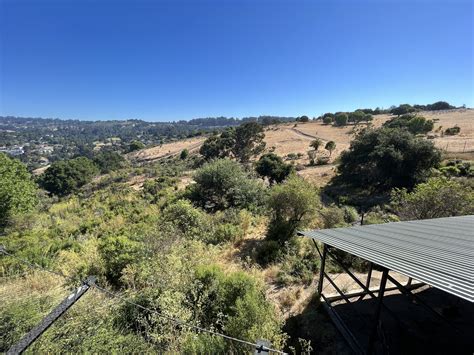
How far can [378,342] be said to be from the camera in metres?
5.88

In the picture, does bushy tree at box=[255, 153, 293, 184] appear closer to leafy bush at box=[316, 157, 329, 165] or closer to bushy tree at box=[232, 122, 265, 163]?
leafy bush at box=[316, 157, 329, 165]

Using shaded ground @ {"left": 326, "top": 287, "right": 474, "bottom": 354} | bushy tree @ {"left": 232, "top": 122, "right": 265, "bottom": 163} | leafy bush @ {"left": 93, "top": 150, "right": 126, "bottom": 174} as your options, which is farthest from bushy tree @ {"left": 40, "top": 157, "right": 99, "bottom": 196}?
shaded ground @ {"left": 326, "top": 287, "right": 474, "bottom": 354}

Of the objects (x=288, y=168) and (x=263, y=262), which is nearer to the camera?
(x=263, y=262)

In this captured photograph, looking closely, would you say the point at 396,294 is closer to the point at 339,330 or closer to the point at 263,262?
the point at 339,330

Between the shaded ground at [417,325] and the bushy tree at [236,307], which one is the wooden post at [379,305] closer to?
the shaded ground at [417,325]

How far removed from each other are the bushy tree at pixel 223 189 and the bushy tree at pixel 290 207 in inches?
193

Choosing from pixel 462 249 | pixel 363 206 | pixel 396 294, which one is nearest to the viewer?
pixel 462 249

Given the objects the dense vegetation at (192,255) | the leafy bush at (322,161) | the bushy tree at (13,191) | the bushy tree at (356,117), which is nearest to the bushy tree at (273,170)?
the dense vegetation at (192,255)

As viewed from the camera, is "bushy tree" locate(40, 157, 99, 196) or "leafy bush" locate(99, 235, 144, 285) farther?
"bushy tree" locate(40, 157, 99, 196)

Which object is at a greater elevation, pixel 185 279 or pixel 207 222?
pixel 185 279

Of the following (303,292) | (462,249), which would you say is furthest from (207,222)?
(462,249)

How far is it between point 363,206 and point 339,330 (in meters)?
17.4

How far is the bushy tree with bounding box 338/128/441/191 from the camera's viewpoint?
23156 mm

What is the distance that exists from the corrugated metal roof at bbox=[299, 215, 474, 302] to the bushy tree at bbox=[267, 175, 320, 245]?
4.91 m
